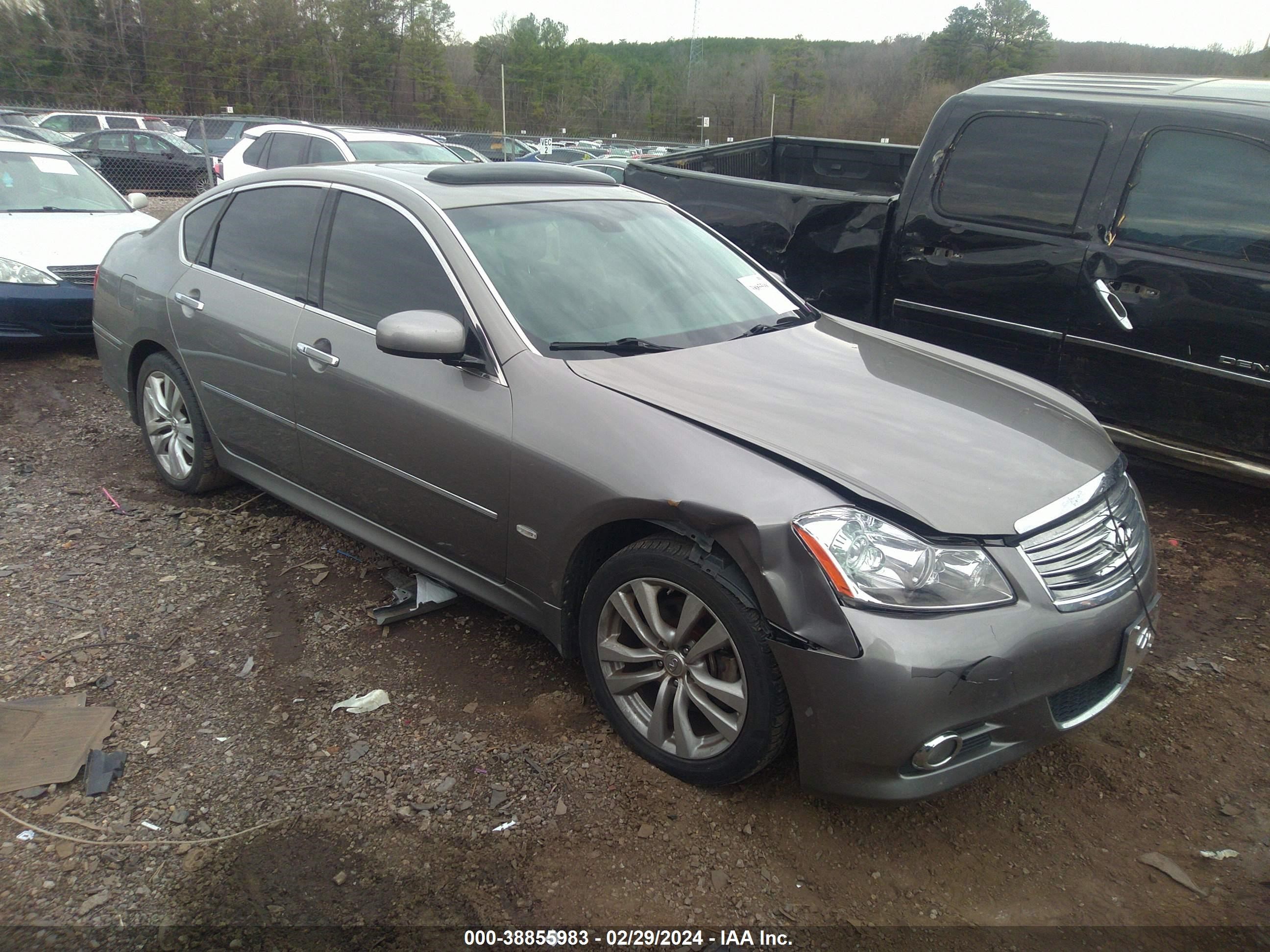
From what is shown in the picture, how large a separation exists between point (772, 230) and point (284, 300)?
113 inches

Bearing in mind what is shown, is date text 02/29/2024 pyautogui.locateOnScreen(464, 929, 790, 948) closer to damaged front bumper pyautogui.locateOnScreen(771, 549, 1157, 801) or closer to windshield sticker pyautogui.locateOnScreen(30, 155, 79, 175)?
damaged front bumper pyautogui.locateOnScreen(771, 549, 1157, 801)

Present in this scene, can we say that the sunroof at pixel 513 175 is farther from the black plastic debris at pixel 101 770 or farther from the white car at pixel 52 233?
the white car at pixel 52 233

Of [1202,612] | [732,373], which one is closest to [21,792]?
[732,373]

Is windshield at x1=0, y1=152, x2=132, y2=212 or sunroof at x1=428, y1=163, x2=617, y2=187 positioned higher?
sunroof at x1=428, y1=163, x2=617, y2=187

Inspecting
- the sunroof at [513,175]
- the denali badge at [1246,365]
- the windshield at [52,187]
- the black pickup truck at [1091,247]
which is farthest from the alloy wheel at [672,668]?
the windshield at [52,187]

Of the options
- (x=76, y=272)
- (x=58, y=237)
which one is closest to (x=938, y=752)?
(x=76, y=272)

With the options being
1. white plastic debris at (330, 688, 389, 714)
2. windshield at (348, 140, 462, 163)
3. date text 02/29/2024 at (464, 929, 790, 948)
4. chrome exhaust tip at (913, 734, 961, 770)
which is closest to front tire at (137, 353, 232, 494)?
white plastic debris at (330, 688, 389, 714)

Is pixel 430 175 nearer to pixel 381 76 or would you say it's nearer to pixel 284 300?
pixel 284 300

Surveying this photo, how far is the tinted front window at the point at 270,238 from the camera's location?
147 inches

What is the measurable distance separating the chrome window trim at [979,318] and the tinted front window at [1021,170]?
479mm

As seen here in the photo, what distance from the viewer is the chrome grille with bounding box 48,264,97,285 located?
6.87 meters

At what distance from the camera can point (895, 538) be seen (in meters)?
2.27

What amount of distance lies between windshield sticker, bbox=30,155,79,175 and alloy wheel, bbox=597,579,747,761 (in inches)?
314

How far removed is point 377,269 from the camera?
134 inches
